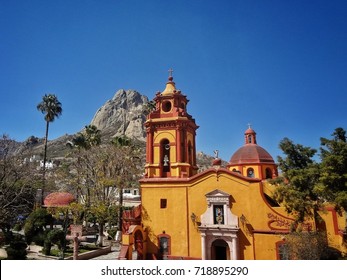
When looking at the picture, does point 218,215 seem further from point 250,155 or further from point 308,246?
point 250,155

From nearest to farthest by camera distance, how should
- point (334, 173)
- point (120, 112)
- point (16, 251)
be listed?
point (334, 173)
point (16, 251)
point (120, 112)

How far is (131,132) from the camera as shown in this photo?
132 meters

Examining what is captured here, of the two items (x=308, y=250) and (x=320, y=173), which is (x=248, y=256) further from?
(x=320, y=173)

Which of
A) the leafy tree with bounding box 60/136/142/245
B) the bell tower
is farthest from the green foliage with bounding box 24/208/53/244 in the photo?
the bell tower

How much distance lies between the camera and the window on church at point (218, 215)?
17.4m

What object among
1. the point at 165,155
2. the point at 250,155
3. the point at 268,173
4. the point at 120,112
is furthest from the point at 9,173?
the point at 120,112

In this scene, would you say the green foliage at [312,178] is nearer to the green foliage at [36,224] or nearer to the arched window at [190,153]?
the arched window at [190,153]

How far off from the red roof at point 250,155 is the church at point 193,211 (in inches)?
178

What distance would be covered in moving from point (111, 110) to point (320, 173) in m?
163

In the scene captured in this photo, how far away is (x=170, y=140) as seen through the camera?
2053 cm

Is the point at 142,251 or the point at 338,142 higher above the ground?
the point at 338,142

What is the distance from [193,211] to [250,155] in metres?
10.7
